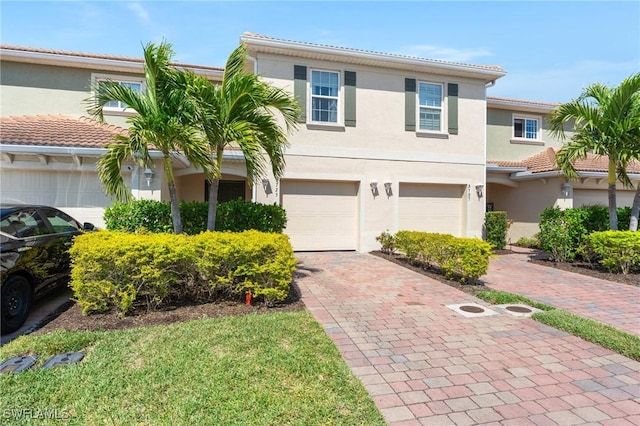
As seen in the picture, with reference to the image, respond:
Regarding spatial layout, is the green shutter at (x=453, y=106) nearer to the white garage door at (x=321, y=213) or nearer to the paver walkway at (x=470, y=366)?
the white garage door at (x=321, y=213)

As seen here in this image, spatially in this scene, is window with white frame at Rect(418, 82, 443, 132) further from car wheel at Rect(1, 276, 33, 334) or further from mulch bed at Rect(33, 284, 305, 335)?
car wheel at Rect(1, 276, 33, 334)

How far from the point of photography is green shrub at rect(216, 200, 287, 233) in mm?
8742

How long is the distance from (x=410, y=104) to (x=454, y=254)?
21.8ft

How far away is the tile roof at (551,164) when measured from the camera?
13438mm

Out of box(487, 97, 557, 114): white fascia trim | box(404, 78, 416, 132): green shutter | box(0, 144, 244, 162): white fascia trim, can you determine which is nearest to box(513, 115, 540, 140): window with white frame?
box(487, 97, 557, 114): white fascia trim

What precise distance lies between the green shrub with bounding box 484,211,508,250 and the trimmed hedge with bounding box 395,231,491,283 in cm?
486

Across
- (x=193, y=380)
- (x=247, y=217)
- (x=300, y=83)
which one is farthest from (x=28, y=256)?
(x=300, y=83)

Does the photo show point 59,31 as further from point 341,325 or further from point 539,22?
point 539,22

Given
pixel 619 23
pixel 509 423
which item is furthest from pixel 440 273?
pixel 619 23

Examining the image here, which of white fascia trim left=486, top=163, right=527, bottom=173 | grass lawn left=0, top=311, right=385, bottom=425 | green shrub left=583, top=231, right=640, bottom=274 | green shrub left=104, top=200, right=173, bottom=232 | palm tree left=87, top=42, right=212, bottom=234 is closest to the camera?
grass lawn left=0, top=311, right=385, bottom=425

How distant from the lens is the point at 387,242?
1170 cm

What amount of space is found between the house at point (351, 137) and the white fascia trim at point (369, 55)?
1.4 inches

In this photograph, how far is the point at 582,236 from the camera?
1034cm

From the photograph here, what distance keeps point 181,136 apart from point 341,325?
416 centimetres
